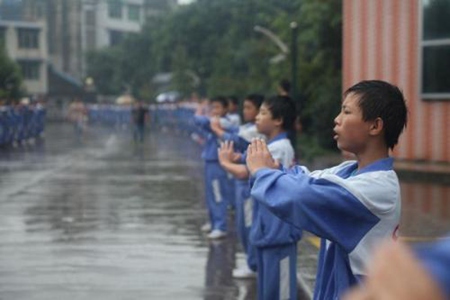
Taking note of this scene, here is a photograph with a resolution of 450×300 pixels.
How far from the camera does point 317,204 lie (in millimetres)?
3105

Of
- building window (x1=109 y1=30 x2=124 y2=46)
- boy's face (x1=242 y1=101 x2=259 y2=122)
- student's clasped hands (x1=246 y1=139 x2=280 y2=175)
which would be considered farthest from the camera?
building window (x1=109 y1=30 x2=124 y2=46)

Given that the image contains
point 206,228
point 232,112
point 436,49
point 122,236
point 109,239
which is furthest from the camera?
point 436,49

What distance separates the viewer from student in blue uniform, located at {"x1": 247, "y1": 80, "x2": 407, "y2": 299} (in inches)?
123

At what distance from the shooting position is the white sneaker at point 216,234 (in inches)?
415

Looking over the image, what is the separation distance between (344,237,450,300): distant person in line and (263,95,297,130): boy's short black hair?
4548 mm

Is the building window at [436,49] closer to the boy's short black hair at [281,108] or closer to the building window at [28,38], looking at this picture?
the boy's short black hair at [281,108]

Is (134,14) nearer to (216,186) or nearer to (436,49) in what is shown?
(436,49)

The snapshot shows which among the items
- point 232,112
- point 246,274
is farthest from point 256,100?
point 232,112

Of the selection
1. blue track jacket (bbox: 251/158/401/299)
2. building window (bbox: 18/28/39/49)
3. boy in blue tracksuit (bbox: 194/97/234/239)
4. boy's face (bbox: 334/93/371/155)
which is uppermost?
building window (bbox: 18/28/39/49)

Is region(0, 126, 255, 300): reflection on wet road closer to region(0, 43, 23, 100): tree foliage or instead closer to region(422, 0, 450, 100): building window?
region(422, 0, 450, 100): building window

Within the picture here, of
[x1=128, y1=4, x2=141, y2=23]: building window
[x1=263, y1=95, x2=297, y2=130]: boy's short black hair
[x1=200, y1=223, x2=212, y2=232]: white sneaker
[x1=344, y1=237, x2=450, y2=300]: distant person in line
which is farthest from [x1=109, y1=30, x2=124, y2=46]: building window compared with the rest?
[x1=344, y1=237, x2=450, y2=300]: distant person in line

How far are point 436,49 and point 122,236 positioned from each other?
837cm

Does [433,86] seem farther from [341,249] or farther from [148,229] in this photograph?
[341,249]

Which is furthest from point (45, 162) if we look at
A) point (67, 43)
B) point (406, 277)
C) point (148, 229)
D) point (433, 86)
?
point (67, 43)
